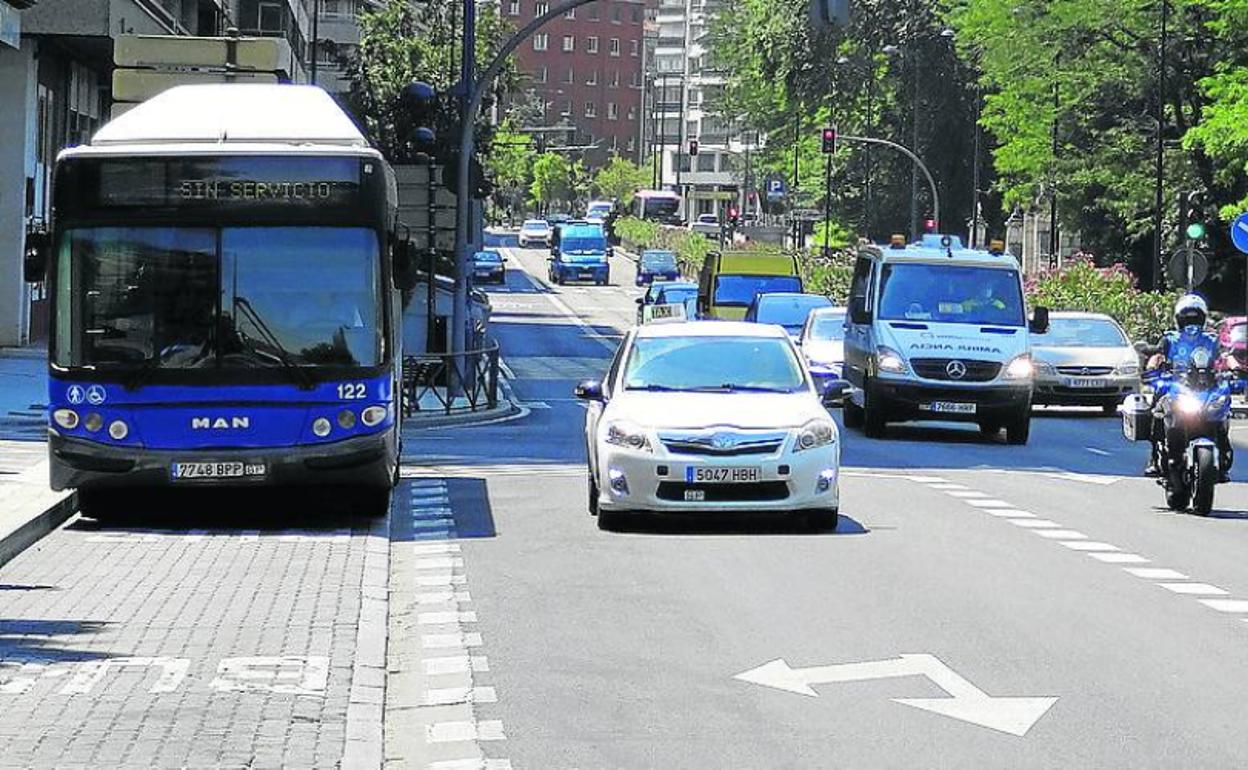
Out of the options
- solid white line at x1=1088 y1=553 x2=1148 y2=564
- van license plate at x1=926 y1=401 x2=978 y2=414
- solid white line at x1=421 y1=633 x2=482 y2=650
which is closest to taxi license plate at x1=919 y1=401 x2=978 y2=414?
van license plate at x1=926 y1=401 x2=978 y2=414

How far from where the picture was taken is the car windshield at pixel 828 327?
128 feet

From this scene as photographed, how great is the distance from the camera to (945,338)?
103 ft

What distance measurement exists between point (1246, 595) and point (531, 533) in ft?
18.5

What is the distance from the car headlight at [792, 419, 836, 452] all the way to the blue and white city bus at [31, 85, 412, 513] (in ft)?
10.00

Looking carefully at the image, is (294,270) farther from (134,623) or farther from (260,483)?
(134,623)

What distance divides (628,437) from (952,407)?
43.9ft

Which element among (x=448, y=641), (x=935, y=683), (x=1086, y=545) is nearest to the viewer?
(x=935, y=683)

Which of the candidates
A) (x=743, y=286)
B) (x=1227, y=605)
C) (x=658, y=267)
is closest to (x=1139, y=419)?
(x=1227, y=605)

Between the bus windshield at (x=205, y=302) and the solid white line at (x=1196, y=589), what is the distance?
633cm

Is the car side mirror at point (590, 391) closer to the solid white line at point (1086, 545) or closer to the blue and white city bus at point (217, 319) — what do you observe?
the blue and white city bus at point (217, 319)

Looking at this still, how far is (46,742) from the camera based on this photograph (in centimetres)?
954

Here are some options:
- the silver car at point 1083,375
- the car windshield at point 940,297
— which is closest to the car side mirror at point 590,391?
the car windshield at point 940,297

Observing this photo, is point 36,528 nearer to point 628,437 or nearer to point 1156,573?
point 628,437

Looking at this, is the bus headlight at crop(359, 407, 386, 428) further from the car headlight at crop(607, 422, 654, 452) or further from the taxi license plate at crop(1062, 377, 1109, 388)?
the taxi license plate at crop(1062, 377, 1109, 388)
